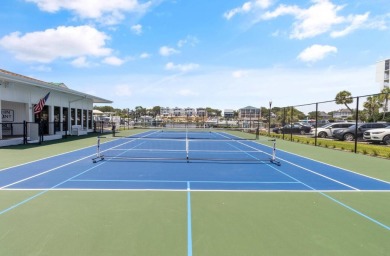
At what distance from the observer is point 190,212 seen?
18.8 feet

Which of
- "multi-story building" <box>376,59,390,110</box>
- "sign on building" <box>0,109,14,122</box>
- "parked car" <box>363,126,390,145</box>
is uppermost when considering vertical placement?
"multi-story building" <box>376,59,390,110</box>

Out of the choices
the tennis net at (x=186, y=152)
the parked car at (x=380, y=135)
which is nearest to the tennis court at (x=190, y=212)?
the tennis net at (x=186, y=152)

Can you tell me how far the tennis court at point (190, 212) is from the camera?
13.8 ft

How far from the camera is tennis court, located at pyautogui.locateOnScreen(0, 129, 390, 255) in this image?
4.21 m

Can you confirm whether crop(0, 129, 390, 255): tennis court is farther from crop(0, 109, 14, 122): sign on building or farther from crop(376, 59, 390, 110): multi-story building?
crop(376, 59, 390, 110): multi-story building

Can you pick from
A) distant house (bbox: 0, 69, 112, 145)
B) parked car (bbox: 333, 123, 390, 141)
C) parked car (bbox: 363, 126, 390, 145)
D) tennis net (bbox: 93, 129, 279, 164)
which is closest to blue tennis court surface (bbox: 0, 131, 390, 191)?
tennis net (bbox: 93, 129, 279, 164)

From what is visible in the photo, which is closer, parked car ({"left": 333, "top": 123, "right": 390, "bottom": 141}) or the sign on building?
the sign on building

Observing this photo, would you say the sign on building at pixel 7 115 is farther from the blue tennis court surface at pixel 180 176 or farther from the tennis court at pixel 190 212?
the tennis court at pixel 190 212

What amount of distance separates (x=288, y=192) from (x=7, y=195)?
723cm

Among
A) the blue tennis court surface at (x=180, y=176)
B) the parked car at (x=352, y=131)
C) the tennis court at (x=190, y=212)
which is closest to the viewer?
the tennis court at (x=190, y=212)

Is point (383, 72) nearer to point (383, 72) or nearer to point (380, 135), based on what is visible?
point (383, 72)

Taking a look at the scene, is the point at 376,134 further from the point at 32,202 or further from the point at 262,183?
the point at 32,202

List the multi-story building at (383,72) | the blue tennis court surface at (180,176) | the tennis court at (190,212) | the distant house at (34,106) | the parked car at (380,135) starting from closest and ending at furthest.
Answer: the tennis court at (190,212) < the blue tennis court surface at (180,176) < the distant house at (34,106) < the parked car at (380,135) < the multi-story building at (383,72)

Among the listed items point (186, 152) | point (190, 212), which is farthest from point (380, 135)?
point (190, 212)
